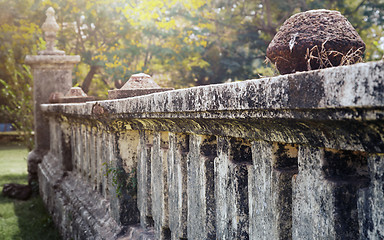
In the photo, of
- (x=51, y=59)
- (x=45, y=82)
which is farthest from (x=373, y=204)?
(x=45, y=82)

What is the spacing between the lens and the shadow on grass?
5195 mm

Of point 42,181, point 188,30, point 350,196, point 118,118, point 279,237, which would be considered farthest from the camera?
point 188,30

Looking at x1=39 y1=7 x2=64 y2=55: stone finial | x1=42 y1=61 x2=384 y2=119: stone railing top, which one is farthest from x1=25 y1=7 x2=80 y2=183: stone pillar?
x1=42 y1=61 x2=384 y2=119: stone railing top

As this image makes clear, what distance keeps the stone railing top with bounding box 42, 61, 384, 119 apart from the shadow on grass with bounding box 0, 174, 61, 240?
3829 mm

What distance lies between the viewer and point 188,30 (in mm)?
14141

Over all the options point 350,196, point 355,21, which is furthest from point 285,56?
point 355,21

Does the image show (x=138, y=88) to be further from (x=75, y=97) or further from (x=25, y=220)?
(x=25, y=220)

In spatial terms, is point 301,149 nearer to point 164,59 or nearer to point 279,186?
point 279,186

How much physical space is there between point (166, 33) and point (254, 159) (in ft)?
40.0

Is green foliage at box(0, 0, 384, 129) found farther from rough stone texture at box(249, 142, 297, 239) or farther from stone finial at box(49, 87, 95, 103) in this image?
rough stone texture at box(249, 142, 297, 239)

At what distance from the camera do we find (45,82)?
26.3 ft

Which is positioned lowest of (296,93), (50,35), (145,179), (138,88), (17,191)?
(17,191)

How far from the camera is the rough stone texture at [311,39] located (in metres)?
1.68

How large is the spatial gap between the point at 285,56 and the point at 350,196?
0.71 metres
